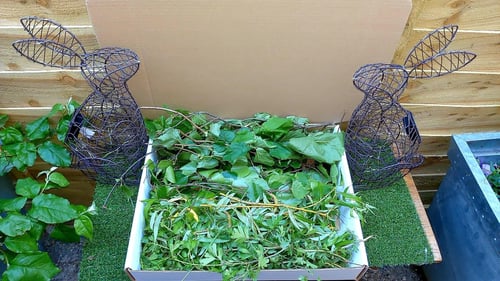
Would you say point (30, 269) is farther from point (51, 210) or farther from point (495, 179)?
point (495, 179)

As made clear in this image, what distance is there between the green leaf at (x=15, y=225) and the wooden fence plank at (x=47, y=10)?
0.50 meters

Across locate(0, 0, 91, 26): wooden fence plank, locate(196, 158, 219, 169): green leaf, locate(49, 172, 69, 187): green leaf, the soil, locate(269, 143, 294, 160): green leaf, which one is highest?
locate(0, 0, 91, 26): wooden fence plank

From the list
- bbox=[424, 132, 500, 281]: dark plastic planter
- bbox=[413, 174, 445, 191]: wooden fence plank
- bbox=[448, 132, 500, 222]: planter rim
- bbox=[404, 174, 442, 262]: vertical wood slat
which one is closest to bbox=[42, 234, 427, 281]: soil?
bbox=[424, 132, 500, 281]: dark plastic planter

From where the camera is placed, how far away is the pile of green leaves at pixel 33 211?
97 cm

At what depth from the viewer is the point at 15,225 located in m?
0.97

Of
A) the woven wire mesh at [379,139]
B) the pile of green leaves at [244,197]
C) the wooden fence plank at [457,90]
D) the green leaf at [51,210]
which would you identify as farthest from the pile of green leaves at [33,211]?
the wooden fence plank at [457,90]

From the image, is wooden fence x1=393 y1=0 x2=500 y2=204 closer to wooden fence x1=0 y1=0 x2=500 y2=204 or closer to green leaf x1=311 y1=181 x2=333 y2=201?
wooden fence x1=0 y1=0 x2=500 y2=204

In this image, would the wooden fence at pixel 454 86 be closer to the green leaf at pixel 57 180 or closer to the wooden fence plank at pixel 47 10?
the wooden fence plank at pixel 47 10

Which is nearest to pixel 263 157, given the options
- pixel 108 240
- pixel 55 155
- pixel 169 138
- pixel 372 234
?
pixel 169 138

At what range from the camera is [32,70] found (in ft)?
3.73

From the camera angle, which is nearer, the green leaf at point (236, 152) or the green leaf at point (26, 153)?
the green leaf at point (236, 152)

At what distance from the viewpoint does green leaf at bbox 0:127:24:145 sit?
3.64 ft

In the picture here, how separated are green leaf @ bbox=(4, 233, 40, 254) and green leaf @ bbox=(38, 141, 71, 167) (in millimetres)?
203

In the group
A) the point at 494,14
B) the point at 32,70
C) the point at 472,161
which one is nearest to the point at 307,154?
the point at 472,161
